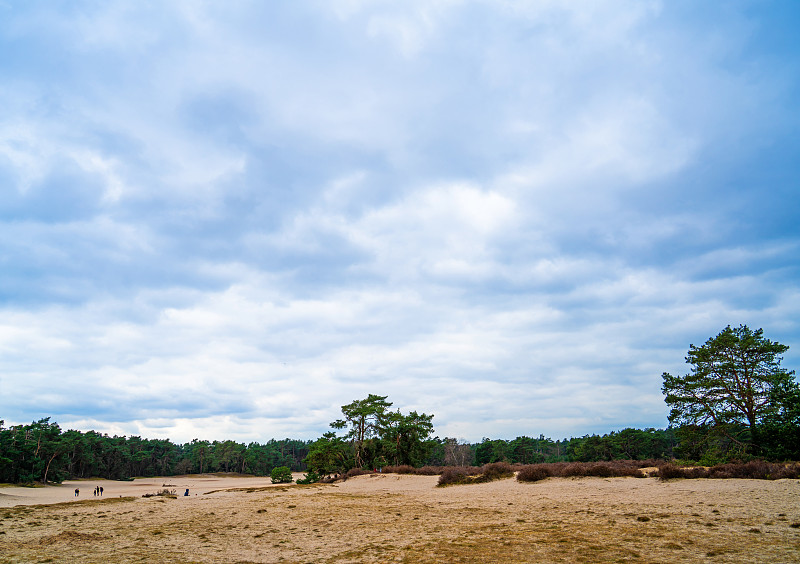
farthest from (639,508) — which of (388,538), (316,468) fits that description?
(316,468)

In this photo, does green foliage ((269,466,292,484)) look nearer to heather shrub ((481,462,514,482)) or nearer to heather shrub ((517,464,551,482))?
heather shrub ((481,462,514,482))

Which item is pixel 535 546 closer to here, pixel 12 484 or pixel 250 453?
pixel 12 484

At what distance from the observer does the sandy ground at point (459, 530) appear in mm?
9664

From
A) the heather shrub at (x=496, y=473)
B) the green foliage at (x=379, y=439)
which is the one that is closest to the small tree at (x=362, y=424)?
the green foliage at (x=379, y=439)

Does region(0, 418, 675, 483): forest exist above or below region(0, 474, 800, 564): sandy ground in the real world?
below

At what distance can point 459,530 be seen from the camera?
13586 mm

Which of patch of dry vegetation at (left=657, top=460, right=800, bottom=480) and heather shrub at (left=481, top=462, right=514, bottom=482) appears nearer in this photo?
patch of dry vegetation at (left=657, top=460, right=800, bottom=480)

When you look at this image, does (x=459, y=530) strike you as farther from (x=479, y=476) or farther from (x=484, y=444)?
(x=484, y=444)

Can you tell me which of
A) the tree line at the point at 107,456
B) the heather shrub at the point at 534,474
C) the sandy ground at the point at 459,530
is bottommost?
the tree line at the point at 107,456

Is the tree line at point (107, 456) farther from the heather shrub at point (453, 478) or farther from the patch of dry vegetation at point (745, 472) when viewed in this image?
the patch of dry vegetation at point (745, 472)

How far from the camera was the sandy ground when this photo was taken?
9664mm

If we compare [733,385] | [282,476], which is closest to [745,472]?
[733,385]

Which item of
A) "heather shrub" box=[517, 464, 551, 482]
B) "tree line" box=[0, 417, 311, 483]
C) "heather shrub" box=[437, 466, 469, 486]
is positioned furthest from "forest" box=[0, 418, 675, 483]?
"heather shrub" box=[517, 464, 551, 482]

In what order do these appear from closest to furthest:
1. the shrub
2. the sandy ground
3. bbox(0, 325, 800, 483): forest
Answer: the sandy ground
bbox(0, 325, 800, 483): forest
the shrub
